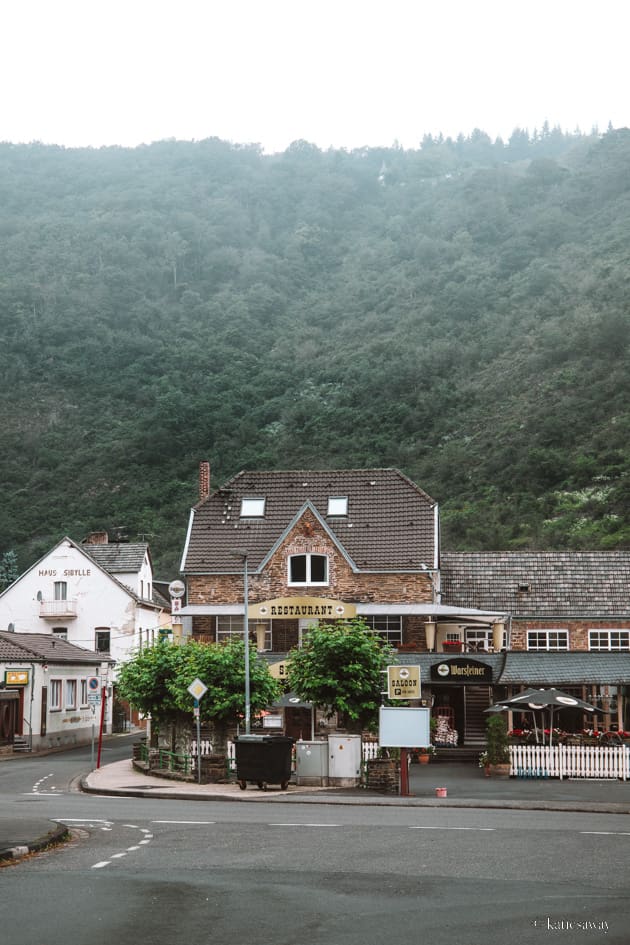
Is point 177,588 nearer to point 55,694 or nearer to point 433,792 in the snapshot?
point 55,694

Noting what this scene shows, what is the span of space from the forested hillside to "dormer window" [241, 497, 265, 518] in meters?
38.9

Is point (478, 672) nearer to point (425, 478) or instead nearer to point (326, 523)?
point (326, 523)

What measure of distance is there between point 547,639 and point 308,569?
32.6 ft

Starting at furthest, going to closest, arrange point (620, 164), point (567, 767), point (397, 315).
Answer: point (620, 164) < point (397, 315) < point (567, 767)

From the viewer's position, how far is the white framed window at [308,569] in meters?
45.8

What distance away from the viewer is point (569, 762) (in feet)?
105

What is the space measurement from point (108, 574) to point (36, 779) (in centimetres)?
3093

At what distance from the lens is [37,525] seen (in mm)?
102625

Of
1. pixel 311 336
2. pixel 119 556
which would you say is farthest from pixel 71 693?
pixel 311 336

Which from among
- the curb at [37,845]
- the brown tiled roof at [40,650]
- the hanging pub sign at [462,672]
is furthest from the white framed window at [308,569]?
the curb at [37,845]

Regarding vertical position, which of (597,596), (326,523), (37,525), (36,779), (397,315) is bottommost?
(36,779)

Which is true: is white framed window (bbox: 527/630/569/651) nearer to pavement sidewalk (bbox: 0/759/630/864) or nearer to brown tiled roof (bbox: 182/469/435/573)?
brown tiled roof (bbox: 182/469/435/573)

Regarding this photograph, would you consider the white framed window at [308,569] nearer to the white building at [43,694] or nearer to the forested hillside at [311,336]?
the white building at [43,694]

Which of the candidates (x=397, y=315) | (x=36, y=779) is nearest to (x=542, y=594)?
(x=36, y=779)
